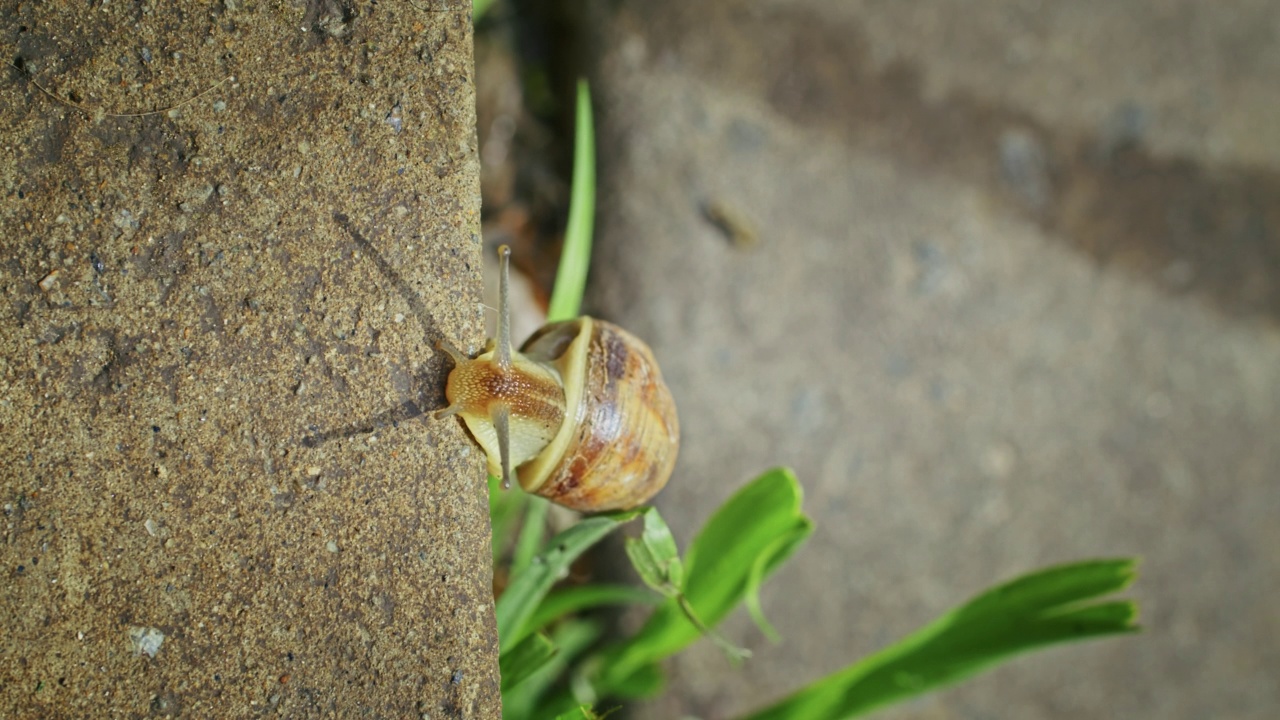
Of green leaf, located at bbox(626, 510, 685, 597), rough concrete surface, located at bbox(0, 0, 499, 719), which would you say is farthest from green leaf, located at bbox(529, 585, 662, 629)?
rough concrete surface, located at bbox(0, 0, 499, 719)

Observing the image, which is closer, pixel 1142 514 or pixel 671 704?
pixel 671 704

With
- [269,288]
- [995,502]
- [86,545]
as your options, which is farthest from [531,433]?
[995,502]

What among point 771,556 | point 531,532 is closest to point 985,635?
point 771,556

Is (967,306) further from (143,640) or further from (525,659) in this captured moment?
(143,640)

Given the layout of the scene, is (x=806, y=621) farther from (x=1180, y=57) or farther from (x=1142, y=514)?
(x=1180, y=57)

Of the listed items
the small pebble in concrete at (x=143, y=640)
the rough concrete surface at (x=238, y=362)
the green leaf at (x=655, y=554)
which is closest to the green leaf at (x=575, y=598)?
the green leaf at (x=655, y=554)
